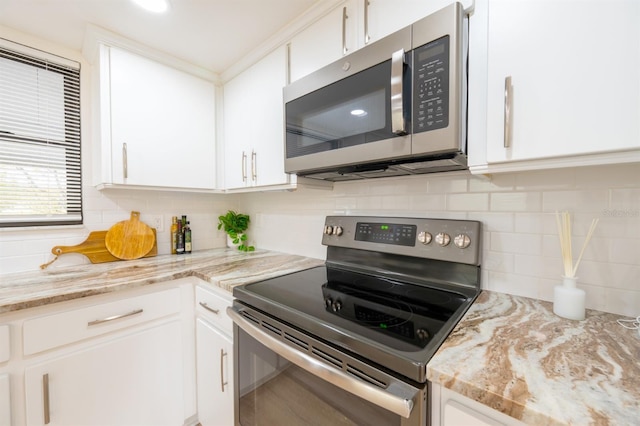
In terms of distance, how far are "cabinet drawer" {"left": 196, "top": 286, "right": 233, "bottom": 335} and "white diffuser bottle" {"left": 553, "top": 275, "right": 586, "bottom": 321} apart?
121cm

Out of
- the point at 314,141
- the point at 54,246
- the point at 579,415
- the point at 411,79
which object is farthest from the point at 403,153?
the point at 54,246

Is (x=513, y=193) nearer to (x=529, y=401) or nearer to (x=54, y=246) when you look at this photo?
(x=529, y=401)

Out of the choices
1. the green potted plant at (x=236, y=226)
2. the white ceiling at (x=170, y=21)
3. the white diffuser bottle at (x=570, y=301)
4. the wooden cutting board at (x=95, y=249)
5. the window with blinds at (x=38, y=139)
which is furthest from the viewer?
the green potted plant at (x=236, y=226)

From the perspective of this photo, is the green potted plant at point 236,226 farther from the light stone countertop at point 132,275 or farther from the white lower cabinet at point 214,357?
the white lower cabinet at point 214,357

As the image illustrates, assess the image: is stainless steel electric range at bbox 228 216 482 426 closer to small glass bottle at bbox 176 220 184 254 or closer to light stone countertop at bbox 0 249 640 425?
light stone countertop at bbox 0 249 640 425

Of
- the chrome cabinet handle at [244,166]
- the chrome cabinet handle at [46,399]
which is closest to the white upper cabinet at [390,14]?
the chrome cabinet handle at [244,166]

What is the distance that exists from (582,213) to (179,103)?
2113 millimetres

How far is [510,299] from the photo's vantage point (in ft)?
3.22

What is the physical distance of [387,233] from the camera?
1.28m

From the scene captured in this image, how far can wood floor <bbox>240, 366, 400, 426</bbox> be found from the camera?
0.70 meters

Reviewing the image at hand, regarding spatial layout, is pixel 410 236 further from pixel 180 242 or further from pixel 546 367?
pixel 180 242

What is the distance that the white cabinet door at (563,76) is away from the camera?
2.04ft

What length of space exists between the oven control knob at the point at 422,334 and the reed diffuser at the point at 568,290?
1.52 feet

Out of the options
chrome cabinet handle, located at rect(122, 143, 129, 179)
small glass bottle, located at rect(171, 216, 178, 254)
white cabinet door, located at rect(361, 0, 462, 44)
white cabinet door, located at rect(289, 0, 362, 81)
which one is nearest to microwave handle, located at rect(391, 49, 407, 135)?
white cabinet door, located at rect(361, 0, 462, 44)
